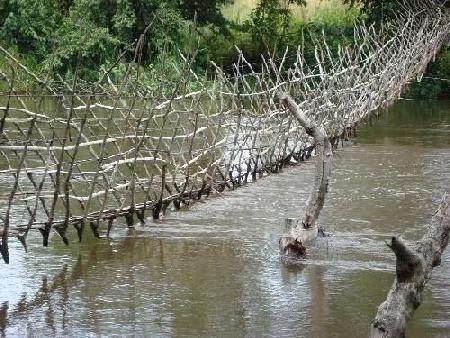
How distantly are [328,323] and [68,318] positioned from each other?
1.38m

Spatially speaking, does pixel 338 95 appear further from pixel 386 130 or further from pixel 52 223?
pixel 52 223

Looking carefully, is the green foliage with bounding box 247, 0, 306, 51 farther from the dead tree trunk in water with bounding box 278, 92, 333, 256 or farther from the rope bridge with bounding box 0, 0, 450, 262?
the dead tree trunk in water with bounding box 278, 92, 333, 256

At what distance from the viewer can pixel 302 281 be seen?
16.8 ft

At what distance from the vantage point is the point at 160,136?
260 inches

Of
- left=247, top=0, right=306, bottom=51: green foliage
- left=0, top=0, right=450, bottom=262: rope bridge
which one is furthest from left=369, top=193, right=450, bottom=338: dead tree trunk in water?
left=247, top=0, right=306, bottom=51: green foliage

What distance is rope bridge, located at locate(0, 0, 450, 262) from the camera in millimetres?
5391

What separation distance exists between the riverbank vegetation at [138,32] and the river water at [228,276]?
9.31 meters

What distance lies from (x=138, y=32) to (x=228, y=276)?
46.8 ft

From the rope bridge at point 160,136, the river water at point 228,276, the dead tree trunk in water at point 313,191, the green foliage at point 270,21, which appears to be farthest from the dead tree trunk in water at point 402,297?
the green foliage at point 270,21

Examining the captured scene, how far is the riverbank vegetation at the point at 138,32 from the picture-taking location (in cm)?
1783

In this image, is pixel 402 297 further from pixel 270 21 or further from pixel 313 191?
pixel 270 21

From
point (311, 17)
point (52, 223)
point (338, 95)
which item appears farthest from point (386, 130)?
point (311, 17)

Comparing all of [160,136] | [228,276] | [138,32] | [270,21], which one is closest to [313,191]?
[228,276]

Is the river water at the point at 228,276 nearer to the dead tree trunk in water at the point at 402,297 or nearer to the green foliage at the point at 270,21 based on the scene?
the dead tree trunk in water at the point at 402,297
